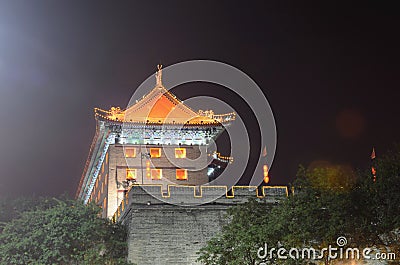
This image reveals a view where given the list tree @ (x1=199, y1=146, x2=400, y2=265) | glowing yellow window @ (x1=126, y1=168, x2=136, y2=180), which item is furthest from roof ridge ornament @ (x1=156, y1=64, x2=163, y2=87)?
tree @ (x1=199, y1=146, x2=400, y2=265)

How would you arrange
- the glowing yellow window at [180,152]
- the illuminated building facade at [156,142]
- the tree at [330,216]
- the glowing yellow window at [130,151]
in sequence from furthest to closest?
the glowing yellow window at [180,152]
the glowing yellow window at [130,151]
the illuminated building facade at [156,142]
the tree at [330,216]

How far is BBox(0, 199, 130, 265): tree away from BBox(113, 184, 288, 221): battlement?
1849 millimetres

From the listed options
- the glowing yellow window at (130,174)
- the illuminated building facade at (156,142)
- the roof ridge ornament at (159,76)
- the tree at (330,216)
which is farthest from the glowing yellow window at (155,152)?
the tree at (330,216)

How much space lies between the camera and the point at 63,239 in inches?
1047

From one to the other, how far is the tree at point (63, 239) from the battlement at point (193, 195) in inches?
72.8

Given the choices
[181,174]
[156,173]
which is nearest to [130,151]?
[156,173]

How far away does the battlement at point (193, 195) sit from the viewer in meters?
27.3

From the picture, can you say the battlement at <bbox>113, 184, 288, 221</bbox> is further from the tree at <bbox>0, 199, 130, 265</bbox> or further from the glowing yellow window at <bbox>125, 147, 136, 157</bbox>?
the glowing yellow window at <bbox>125, 147, 136, 157</bbox>

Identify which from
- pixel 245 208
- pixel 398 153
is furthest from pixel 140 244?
pixel 398 153

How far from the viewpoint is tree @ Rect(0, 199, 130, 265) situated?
26.0m

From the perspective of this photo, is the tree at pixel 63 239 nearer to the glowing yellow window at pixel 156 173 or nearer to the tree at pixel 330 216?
the tree at pixel 330 216

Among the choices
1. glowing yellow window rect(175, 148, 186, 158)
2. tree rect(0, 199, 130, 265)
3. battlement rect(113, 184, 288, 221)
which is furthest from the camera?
glowing yellow window rect(175, 148, 186, 158)

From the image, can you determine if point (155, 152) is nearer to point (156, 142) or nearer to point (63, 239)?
point (156, 142)

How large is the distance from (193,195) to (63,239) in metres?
6.34
